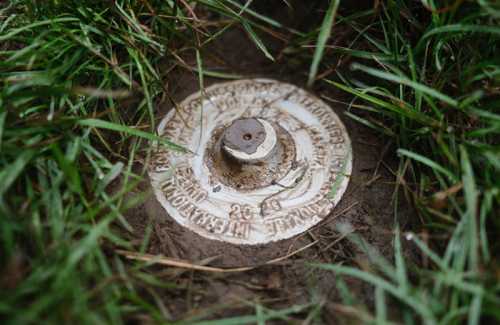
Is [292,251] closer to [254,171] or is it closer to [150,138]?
[254,171]

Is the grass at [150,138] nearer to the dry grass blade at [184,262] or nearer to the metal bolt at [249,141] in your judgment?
the dry grass blade at [184,262]

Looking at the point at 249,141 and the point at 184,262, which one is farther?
the point at 249,141

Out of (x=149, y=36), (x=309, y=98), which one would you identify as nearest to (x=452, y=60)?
(x=309, y=98)

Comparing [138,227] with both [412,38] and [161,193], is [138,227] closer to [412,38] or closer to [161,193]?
[161,193]

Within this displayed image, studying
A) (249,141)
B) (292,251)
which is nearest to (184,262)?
(292,251)

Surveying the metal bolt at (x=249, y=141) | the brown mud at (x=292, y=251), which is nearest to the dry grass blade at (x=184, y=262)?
the brown mud at (x=292, y=251)

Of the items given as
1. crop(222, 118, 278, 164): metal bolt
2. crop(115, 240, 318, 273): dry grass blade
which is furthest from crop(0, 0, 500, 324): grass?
crop(222, 118, 278, 164): metal bolt
